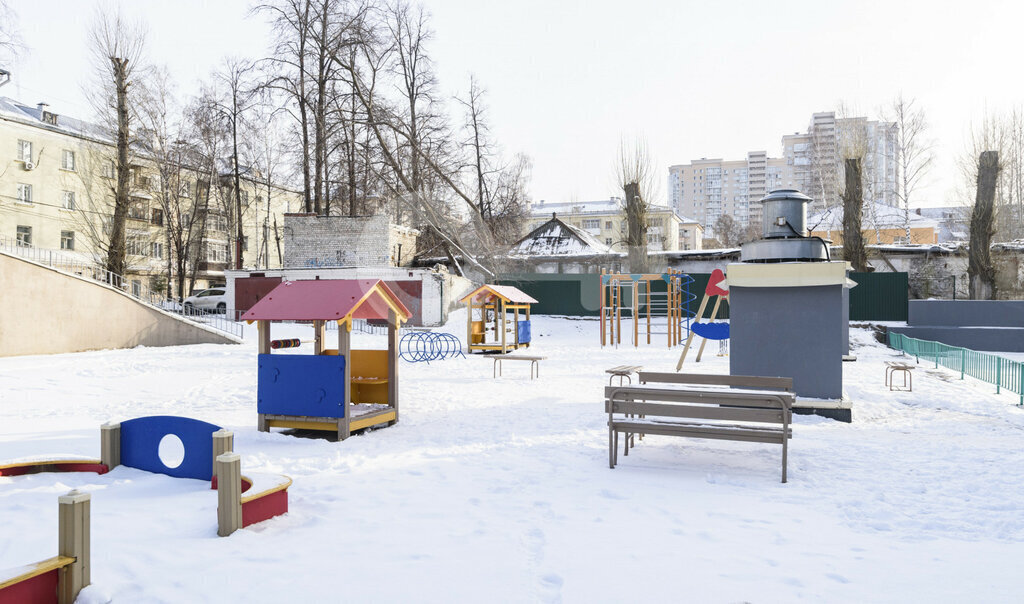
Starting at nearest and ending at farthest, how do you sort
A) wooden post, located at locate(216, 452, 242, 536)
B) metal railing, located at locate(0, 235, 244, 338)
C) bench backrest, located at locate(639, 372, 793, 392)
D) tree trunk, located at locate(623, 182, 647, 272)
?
wooden post, located at locate(216, 452, 242, 536)
bench backrest, located at locate(639, 372, 793, 392)
metal railing, located at locate(0, 235, 244, 338)
tree trunk, located at locate(623, 182, 647, 272)

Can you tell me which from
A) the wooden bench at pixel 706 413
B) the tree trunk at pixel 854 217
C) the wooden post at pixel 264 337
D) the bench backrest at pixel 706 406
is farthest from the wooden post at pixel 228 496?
the tree trunk at pixel 854 217

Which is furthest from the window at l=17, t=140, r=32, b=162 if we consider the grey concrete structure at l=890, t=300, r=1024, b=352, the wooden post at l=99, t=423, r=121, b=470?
the grey concrete structure at l=890, t=300, r=1024, b=352

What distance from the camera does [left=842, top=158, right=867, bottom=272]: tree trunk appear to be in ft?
86.1

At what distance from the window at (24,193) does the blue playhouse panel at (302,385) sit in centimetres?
3621

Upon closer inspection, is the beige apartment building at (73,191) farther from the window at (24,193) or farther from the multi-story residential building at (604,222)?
the multi-story residential building at (604,222)

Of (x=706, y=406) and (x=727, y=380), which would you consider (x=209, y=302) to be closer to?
(x=727, y=380)

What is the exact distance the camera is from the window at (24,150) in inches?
1369

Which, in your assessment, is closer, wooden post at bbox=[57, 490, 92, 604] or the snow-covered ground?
wooden post at bbox=[57, 490, 92, 604]

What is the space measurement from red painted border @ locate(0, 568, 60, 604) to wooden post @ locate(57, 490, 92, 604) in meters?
0.03

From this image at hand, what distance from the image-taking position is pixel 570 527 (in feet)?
14.6

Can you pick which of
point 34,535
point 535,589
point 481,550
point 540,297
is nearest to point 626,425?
point 481,550

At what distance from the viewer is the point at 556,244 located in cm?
3347

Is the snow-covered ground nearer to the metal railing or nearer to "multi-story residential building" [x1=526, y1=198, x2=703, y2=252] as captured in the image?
the metal railing

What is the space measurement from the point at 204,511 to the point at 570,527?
2.58 meters
